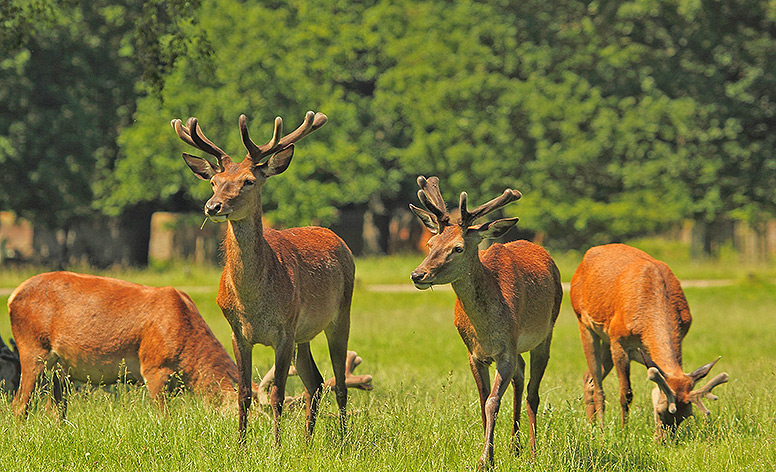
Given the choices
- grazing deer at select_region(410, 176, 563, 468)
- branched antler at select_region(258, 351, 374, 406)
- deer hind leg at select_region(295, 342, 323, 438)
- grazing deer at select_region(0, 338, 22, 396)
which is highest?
grazing deer at select_region(410, 176, 563, 468)

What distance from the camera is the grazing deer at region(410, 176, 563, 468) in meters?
6.43

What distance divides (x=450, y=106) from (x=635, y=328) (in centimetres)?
2212

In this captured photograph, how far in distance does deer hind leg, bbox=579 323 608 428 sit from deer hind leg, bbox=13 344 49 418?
508cm

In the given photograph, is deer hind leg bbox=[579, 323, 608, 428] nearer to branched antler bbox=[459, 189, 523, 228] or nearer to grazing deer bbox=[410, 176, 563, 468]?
grazing deer bbox=[410, 176, 563, 468]

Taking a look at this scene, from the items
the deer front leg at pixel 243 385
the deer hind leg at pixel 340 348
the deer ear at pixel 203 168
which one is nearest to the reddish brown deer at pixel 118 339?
the deer hind leg at pixel 340 348

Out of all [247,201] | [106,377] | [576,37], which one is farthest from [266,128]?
[247,201]

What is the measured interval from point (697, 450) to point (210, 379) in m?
4.16

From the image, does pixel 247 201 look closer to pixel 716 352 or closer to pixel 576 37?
pixel 716 352

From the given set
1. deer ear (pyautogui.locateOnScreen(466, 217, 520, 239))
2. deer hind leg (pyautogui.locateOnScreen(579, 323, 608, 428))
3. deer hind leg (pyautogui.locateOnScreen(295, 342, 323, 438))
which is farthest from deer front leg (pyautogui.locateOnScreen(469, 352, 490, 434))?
deer hind leg (pyautogui.locateOnScreen(579, 323, 608, 428))

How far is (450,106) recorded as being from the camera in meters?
30.5

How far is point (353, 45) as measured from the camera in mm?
30219

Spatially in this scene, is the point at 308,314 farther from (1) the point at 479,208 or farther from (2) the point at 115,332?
(2) the point at 115,332

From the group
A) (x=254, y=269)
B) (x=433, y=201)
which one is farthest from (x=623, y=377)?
(x=254, y=269)

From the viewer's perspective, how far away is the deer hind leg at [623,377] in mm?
8875
